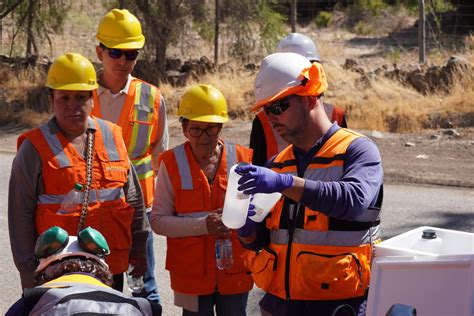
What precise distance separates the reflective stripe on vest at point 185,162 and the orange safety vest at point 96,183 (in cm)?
30

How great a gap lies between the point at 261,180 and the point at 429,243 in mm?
951

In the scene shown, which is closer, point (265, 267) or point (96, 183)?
point (265, 267)

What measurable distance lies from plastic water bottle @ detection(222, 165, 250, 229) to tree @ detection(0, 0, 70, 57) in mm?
15756

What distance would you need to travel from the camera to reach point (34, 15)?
765 inches

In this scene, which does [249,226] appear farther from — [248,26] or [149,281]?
[248,26]

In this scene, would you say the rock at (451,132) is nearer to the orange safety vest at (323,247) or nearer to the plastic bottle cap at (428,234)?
the plastic bottle cap at (428,234)

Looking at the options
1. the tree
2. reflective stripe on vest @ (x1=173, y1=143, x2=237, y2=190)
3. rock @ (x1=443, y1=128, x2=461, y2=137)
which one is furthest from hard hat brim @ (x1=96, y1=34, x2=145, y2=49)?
the tree

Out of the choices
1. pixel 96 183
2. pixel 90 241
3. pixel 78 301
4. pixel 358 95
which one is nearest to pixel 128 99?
pixel 96 183

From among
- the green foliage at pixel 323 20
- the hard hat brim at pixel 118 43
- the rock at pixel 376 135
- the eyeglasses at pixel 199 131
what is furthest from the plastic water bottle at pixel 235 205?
the green foliage at pixel 323 20

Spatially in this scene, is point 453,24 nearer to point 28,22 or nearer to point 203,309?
point 28,22

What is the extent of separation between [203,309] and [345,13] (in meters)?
32.3

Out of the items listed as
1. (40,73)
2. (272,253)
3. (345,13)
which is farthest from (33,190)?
(345,13)

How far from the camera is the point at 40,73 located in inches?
730

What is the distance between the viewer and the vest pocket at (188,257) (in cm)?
498
